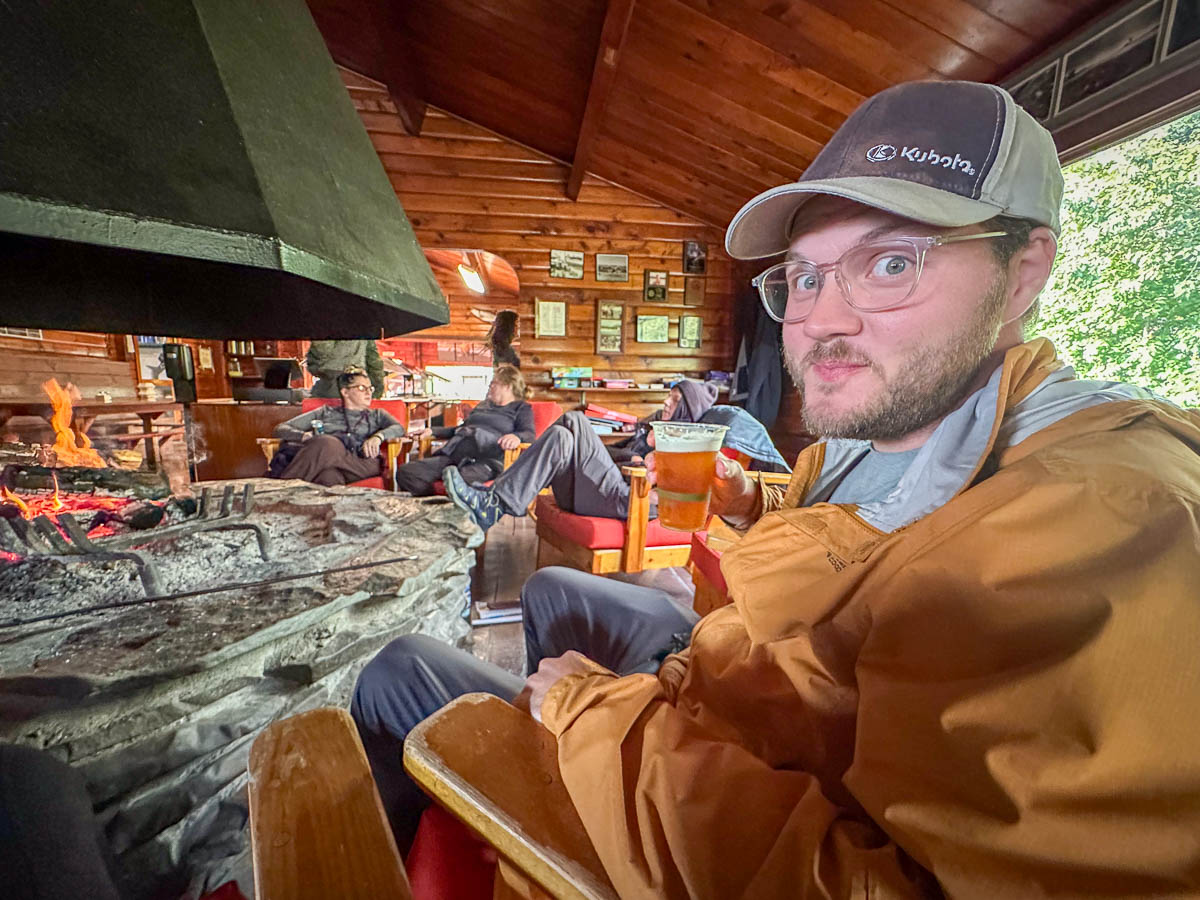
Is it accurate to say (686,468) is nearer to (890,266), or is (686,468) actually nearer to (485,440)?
(890,266)

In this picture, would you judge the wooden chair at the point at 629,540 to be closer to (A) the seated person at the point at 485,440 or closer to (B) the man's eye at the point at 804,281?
(A) the seated person at the point at 485,440

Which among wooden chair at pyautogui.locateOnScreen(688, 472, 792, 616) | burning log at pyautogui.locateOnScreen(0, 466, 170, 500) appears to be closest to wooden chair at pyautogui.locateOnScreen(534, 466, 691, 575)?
wooden chair at pyautogui.locateOnScreen(688, 472, 792, 616)

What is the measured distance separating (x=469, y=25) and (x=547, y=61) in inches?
25.8

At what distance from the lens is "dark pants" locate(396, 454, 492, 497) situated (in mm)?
3178

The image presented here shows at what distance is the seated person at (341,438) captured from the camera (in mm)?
3137

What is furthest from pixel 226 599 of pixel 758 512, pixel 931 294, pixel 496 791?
pixel 931 294

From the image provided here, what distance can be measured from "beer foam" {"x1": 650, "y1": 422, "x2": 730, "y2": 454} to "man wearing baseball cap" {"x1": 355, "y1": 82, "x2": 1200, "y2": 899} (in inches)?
8.5

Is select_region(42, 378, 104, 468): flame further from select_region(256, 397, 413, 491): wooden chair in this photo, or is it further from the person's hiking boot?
the person's hiking boot

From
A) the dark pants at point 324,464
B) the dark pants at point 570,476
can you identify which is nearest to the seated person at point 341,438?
the dark pants at point 324,464

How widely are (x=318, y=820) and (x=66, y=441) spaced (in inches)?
125

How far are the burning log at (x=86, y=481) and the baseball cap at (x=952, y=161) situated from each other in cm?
238

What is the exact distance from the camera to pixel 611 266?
207 inches

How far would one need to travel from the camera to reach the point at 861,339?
76 centimetres

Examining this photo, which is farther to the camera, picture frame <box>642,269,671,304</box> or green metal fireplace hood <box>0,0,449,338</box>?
picture frame <box>642,269,671,304</box>
